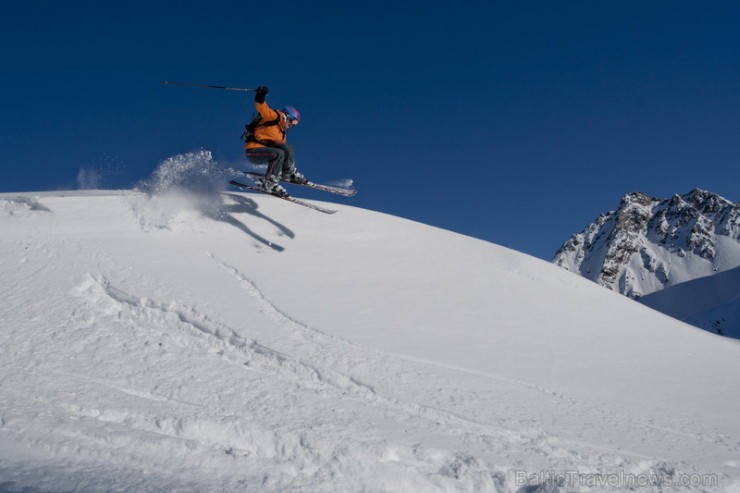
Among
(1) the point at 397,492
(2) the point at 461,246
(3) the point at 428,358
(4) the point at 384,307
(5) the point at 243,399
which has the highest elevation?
(2) the point at 461,246

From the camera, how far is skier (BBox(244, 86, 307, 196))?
11289mm

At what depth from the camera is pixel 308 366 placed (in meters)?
6.48

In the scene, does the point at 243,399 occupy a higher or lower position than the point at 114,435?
higher

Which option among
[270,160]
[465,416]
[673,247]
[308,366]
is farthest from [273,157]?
[673,247]

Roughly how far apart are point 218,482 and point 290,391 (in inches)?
66.7

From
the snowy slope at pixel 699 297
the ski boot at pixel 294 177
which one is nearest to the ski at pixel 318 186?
the ski boot at pixel 294 177

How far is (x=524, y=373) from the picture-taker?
741 cm

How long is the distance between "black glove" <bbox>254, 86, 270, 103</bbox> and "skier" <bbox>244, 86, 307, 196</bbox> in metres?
0.43

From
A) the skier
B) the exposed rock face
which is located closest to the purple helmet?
the skier

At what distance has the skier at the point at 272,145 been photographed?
37.0 feet

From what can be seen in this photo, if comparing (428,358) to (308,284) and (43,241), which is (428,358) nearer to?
(308,284)

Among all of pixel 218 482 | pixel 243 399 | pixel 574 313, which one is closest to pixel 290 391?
pixel 243 399

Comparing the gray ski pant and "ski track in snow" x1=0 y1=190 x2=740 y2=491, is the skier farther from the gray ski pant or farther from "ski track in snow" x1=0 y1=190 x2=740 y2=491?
"ski track in snow" x1=0 y1=190 x2=740 y2=491

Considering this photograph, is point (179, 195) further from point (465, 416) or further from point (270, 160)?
point (465, 416)
